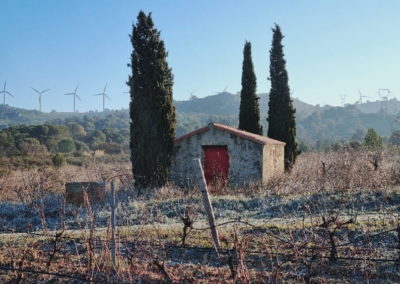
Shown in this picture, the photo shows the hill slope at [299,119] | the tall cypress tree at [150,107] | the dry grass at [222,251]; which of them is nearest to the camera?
the dry grass at [222,251]

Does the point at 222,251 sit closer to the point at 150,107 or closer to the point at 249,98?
the point at 150,107

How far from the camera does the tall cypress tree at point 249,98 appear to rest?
23.2 meters

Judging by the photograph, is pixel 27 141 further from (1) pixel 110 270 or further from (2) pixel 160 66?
(1) pixel 110 270

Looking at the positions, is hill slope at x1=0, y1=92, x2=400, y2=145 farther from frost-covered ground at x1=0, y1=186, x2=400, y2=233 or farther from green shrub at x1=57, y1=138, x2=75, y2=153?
frost-covered ground at x1=0, y1=186, x2=400, y2=233

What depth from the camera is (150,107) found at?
16.6 metres

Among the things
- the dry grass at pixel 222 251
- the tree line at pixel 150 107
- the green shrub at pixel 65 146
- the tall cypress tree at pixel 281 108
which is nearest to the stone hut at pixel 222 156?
the tree line at pixel 150 107

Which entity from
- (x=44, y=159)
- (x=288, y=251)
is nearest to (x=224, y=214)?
(x=288, y=251)

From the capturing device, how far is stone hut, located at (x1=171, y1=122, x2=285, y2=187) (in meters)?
17.0

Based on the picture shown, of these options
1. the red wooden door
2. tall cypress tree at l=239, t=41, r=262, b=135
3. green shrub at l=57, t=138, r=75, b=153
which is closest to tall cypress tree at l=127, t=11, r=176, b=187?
the red wooden door

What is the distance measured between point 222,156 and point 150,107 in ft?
11.9

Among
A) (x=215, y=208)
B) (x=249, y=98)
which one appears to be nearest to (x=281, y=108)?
(x=249, y=98)

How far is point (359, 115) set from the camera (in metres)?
122

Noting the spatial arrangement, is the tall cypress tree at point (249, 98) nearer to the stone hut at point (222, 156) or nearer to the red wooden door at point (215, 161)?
the stone hut at point (222, 156)

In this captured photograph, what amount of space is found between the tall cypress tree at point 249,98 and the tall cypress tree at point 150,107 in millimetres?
6904
